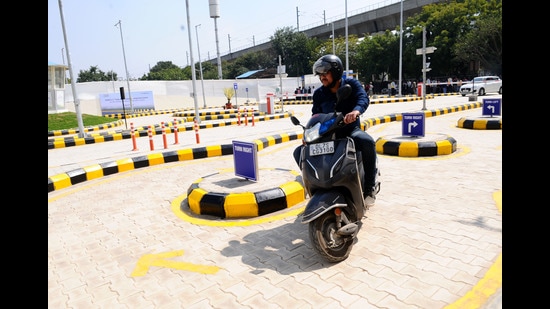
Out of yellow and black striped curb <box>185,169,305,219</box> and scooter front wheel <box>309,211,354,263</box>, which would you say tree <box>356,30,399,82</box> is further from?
scooter front wheel <box>309,211,354,263</box>

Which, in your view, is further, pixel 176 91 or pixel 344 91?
pixel 176 91

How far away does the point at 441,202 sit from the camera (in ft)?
15.9

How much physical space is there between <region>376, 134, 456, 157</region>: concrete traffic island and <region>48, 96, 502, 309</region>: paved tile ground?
140 centimetres

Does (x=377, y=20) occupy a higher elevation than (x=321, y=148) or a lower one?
higher

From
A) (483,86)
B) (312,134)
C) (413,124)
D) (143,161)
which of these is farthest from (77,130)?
(483,86)

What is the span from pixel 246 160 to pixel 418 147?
417cm

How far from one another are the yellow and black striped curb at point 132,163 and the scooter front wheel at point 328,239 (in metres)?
5.81

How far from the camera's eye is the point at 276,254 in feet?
12.0

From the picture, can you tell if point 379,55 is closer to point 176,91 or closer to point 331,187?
point 176,91

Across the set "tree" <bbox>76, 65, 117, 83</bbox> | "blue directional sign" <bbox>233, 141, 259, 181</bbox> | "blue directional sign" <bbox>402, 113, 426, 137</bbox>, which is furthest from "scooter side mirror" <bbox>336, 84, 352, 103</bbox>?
"tree" <bbox>76, 65, 117, 83</bbox>
